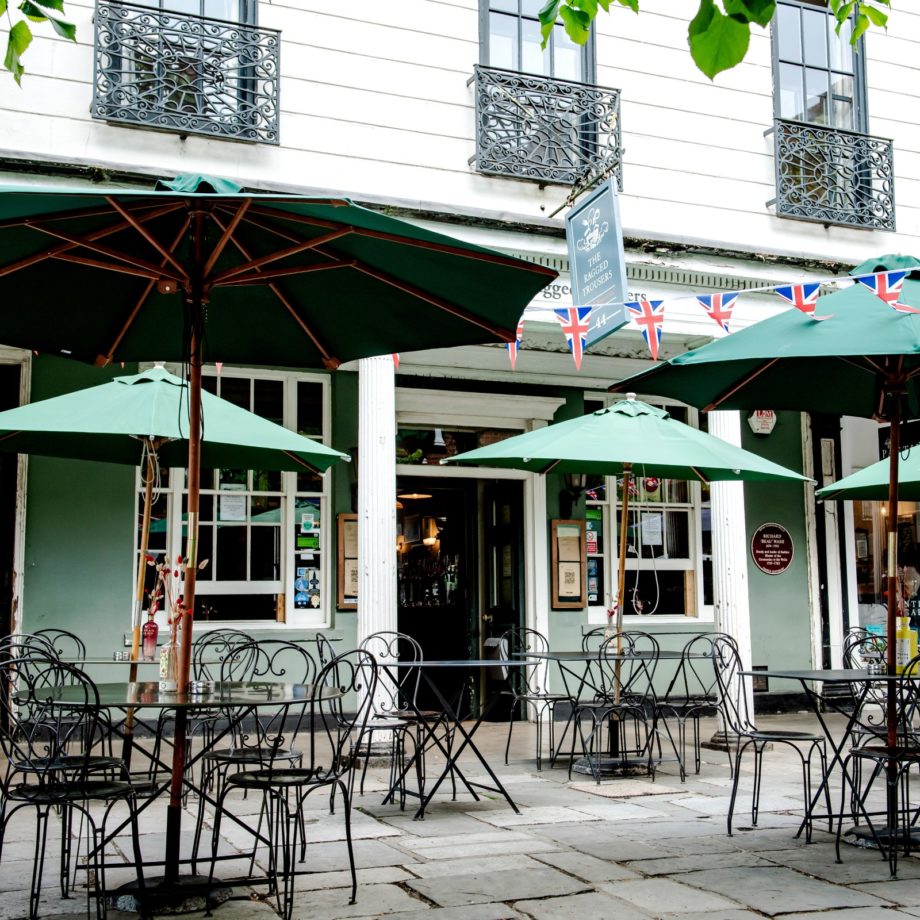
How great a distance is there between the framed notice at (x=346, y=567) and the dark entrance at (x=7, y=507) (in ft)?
8.62

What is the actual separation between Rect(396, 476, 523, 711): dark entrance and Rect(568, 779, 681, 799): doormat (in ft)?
12.5

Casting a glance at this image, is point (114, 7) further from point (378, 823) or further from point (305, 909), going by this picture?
point (305, 909)

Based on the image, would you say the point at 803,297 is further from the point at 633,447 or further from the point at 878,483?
the point at 878,483

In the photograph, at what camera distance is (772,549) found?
37.4 feet

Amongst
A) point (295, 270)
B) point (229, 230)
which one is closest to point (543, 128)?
point (295, 270)

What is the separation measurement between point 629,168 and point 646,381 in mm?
4652

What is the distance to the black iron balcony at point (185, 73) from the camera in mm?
7898

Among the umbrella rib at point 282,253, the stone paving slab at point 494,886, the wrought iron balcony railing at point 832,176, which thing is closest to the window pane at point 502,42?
the wrought iron balcony railing at point 832,176

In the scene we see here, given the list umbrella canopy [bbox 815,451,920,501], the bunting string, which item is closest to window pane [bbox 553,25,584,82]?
the bunting string

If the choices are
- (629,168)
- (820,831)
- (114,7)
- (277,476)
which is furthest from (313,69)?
(820,831)

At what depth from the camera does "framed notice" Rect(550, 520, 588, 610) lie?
35.0ft

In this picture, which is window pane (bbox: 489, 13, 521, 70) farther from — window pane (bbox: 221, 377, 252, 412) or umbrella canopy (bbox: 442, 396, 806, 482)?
umbrella canopy (bbox: 442, 396, 806, 482)

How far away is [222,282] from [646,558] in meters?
7.63

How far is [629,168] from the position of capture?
376 inches
